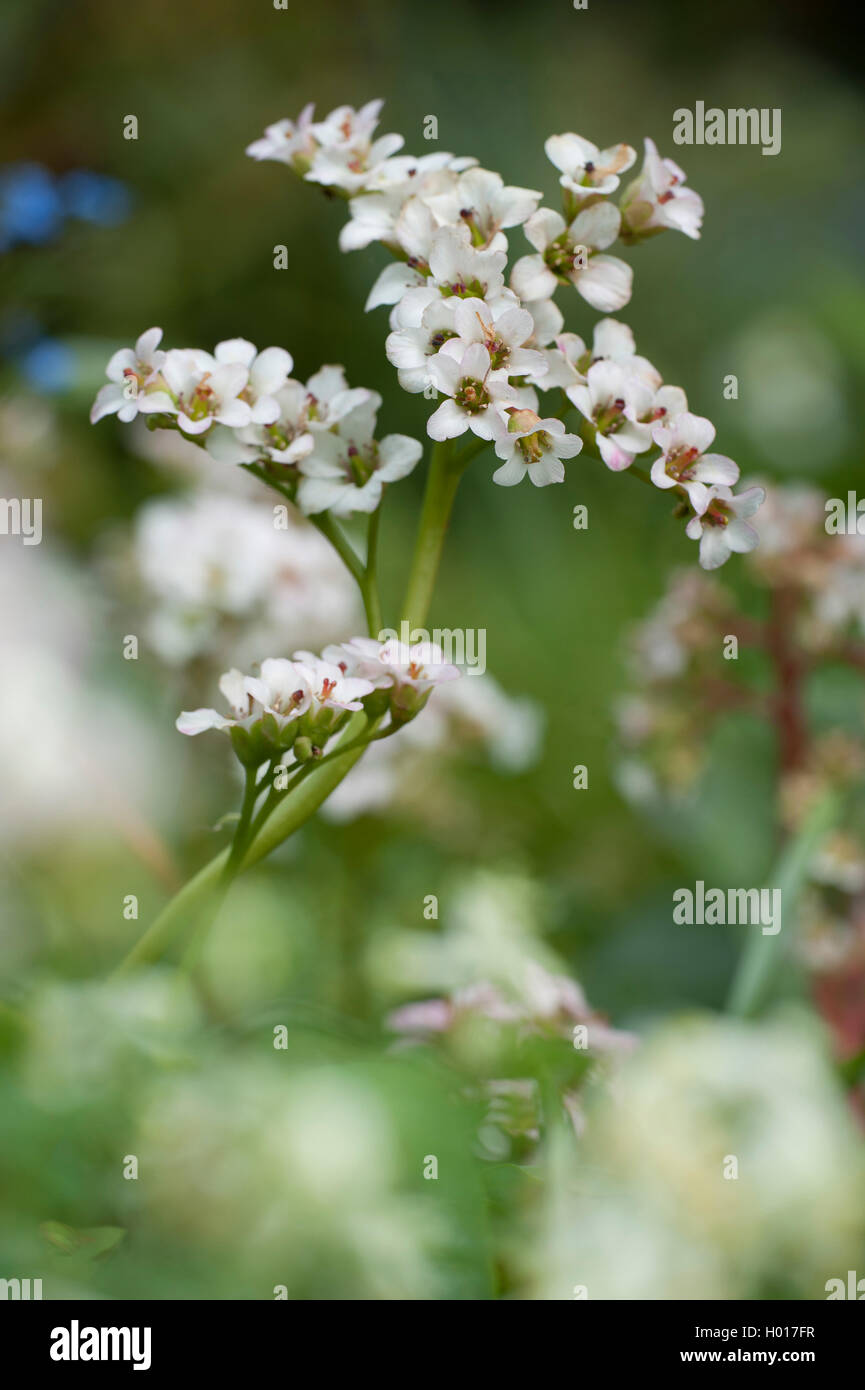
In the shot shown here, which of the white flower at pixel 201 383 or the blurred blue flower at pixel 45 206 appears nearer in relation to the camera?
the white flower at pixel 201 383

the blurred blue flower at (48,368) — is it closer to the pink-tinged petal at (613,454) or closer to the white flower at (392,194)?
the white flower at (392,194)

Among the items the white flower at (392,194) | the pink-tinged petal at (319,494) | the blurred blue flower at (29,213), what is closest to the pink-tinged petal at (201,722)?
the pink-tinged petal at (319,494)

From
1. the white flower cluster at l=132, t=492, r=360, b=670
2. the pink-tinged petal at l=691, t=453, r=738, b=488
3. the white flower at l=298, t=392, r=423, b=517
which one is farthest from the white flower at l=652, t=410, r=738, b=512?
the white flower cluster at l=132, t=492, r=360, b=670

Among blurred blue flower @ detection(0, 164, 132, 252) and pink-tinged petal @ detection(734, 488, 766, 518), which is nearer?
pink-tinged petal @ detection(734, 488, 766, 518)

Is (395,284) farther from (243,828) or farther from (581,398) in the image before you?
(243,828)

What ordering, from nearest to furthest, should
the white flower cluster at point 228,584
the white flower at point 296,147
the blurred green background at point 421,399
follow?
1. the white flower at point 296,147
2. the white flower cluster at point 228,584
3. the blurred green background at point 421,399

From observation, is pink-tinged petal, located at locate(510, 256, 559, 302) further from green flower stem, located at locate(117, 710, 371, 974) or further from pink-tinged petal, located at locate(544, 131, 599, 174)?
green flower stem, located at locate(117, 710, 371, 974)
